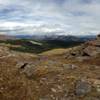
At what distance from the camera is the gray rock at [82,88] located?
61.3 feet

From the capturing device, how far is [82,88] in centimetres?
1927

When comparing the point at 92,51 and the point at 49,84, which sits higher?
the point at 92,51

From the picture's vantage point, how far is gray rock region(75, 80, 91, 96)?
18698 mm

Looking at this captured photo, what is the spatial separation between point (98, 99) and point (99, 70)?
8498mm

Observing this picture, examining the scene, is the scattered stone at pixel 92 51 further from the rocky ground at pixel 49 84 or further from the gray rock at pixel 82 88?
the gray rock at pixel 82 88

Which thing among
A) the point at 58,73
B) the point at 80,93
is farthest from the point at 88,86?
the point at 58,73

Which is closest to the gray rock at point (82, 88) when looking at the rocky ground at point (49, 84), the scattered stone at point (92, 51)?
the rocky ground at point (49, 84)

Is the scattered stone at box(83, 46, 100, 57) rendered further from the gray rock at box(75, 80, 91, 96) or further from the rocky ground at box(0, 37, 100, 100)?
the gray rock at box(75, 80, 91, 96)

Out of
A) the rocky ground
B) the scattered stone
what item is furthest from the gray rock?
the scattered stone

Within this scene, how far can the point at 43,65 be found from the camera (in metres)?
26.2

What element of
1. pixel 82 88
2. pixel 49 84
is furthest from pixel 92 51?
pixel 82 88

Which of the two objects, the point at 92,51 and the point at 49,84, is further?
the point at 92,51

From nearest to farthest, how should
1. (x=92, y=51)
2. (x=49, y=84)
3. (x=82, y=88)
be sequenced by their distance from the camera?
(x=82, y=88) < (x=49, y=84) < (x=92, y=51)

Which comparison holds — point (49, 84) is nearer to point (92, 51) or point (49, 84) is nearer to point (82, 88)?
point (82, 88)
